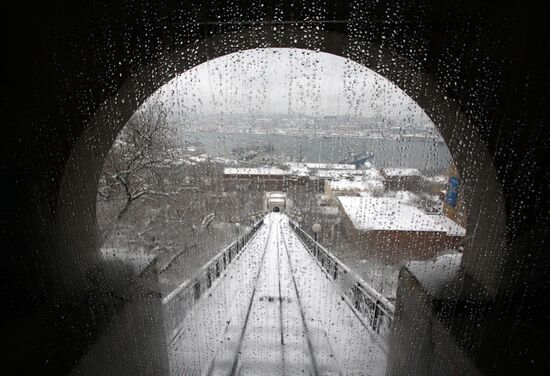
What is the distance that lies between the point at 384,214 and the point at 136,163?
4.63 m

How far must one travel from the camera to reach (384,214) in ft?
15.0

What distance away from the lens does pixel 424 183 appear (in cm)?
401

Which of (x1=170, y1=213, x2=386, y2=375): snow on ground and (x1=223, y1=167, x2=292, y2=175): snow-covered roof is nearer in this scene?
(x1=170, y1=213, x2=386, y2=375): snow on ground

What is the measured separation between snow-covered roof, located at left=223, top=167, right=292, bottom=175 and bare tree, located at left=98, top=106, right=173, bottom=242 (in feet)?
4.02

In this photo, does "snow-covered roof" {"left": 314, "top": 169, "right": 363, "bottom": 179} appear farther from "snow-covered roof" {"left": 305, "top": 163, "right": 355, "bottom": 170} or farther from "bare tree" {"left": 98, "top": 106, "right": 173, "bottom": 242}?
"bare tree" {"left": 98, "top": 106, "right": 173, "bottom": 242}

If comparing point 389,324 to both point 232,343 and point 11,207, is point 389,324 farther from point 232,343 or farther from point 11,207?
point 11,207

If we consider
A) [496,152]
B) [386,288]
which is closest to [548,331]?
[496,152]

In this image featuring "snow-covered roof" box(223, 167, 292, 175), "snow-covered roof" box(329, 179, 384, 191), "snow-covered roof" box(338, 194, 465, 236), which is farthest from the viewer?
"snow-covered roof" box(223, 167, 292, 175)

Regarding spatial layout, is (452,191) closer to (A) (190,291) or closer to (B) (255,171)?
(B) (255,171)

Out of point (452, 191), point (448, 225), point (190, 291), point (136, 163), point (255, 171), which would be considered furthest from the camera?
point (136, 163)

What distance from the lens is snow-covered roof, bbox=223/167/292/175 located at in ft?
15.5

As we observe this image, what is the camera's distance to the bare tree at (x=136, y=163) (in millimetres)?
5070

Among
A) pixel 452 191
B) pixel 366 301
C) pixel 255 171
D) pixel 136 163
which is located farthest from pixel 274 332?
pixel 136 163

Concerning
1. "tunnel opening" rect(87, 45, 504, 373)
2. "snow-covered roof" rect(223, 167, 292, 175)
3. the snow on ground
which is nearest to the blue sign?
"tunnel opening" rect(87, 45, 504, 373)
